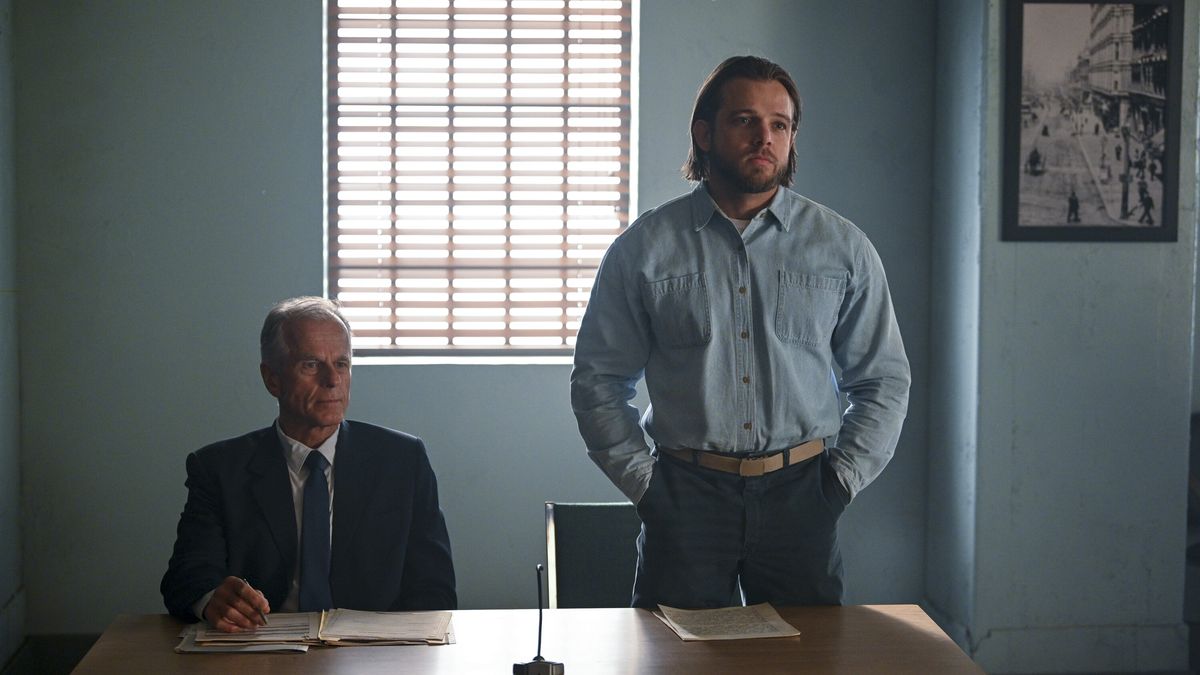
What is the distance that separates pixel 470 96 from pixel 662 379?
6.75 ft

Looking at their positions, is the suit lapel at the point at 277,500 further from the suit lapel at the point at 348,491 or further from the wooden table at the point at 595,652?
the wooden table at the point at 595,652

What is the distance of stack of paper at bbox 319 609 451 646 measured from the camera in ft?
6.53

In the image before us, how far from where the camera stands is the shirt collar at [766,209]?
262 cm

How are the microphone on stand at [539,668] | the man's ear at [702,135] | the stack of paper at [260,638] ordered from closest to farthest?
the microphone on stand at [539,668] → the stack of paper at [260,638] → the man's ear at [702,135]

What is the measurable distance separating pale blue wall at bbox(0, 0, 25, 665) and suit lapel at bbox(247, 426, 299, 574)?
2.09 metres

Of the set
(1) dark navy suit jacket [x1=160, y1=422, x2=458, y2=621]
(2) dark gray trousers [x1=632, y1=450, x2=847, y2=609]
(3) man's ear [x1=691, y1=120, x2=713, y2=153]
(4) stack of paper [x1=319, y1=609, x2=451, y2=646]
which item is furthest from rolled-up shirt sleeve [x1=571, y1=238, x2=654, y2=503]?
(4) stack of paper [x1=319, y1=609, x2=451, y2=646]

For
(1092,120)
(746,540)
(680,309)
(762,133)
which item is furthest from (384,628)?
(1092,120)

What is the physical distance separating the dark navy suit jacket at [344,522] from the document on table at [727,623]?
22.1 inches

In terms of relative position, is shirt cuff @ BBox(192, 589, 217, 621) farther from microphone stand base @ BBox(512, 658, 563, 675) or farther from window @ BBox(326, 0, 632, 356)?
window @ BBox(326, 0, 632, 356)

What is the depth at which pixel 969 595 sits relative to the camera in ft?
13.2

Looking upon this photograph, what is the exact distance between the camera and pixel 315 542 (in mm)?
2336

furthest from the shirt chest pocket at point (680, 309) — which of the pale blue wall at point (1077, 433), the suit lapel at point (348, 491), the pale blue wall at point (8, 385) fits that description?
the pale blue wall at point (8, 385)

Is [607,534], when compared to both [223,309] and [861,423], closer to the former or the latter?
[861,423]

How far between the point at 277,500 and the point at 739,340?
1.02 metres
